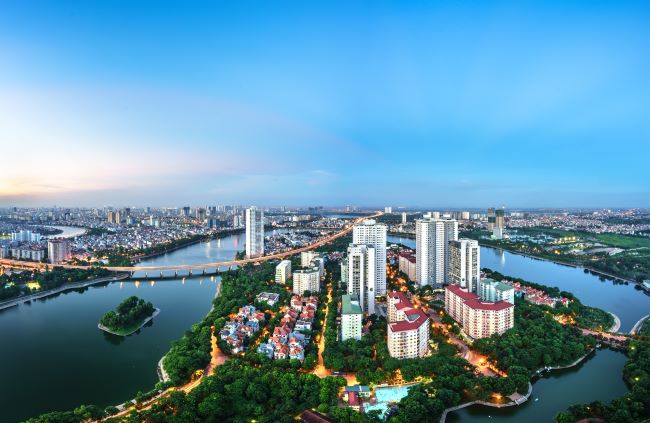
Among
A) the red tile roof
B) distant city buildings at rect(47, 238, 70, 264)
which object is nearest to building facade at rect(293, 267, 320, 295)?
the red tile roof

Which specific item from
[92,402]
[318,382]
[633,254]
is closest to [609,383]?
[318,382]

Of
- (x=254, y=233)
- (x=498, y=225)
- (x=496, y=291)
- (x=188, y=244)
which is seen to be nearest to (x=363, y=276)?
(x=496, y=291)

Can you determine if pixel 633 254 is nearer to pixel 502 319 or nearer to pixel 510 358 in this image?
pixel 502 319

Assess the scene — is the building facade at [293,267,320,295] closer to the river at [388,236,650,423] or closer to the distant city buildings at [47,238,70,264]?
the river at [388,236,650,423]

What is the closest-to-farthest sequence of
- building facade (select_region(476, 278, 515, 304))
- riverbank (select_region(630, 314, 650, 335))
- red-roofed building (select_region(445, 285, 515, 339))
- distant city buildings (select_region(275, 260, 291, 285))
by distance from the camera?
red-roofed building (select_region(445, 285, 515, 339)) < riverbank (select_region(630, 314, 650, 335)) < building facade (select_region(476, 278, 515, 304)) < distant city buildings (select_region(275, 260, 291, 285))

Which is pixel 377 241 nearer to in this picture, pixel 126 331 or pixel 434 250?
pixel 434 250

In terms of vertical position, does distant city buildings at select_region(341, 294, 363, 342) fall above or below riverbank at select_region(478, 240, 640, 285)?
above

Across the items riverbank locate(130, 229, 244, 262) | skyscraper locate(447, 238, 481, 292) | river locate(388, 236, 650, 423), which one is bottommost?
river locate(388, 236, 650, 423)
